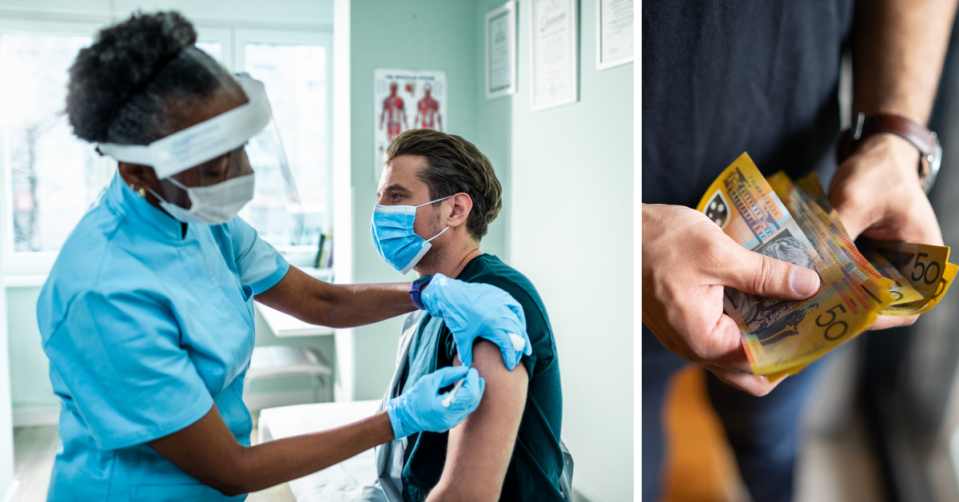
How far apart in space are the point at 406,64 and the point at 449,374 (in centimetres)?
129

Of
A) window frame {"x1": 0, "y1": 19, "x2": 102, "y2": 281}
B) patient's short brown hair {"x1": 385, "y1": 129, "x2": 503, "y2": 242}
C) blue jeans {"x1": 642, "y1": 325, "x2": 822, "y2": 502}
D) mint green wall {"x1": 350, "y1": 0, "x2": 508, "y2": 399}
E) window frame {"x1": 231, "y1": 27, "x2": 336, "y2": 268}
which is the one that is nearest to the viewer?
blue jeans {"x1": 642, "y1": 325, "x2": 822, "y2": 502}

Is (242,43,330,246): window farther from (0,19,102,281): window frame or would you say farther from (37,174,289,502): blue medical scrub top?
(37,174,289,502): blue medical scrub top

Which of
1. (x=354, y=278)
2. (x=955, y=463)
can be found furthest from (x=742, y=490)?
(x=354, y=278)

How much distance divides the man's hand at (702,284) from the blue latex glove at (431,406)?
1.29 feet

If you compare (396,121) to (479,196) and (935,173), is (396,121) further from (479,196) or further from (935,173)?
(935,173)

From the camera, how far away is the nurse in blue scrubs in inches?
31.2

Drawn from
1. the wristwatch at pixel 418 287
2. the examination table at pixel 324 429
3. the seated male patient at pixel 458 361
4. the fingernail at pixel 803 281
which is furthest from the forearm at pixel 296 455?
the fingernail at pixel 803 281

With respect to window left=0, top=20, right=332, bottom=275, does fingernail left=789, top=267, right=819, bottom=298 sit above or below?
below

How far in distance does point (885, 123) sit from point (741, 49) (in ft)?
0.87

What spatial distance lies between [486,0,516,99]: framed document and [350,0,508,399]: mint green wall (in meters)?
0.06

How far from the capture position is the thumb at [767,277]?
0.84m

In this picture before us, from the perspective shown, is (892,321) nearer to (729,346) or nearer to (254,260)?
(729,346)

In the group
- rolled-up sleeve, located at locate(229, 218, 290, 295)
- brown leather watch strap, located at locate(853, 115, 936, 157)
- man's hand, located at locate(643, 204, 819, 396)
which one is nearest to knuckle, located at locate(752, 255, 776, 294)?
man's hand, located at locate(643, 204, 819, 396)

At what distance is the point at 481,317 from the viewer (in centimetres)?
103
